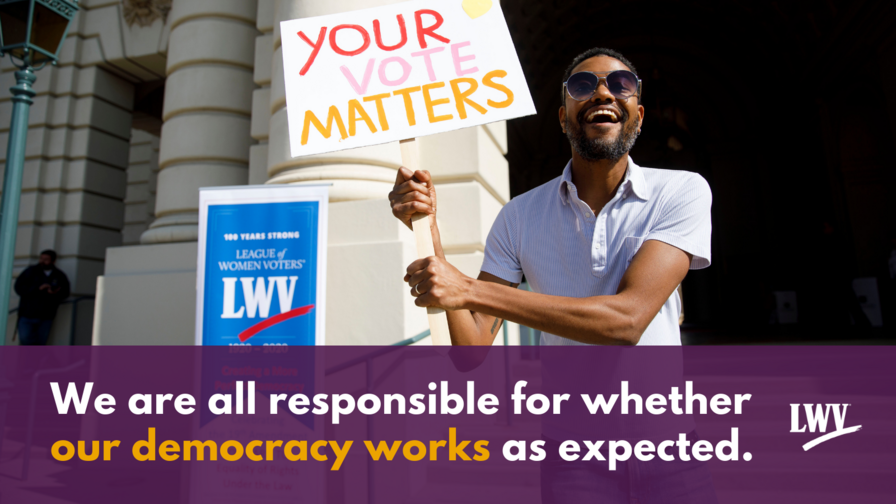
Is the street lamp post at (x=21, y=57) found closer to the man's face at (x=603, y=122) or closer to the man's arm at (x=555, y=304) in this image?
the man's arm at (x=555, y=304)

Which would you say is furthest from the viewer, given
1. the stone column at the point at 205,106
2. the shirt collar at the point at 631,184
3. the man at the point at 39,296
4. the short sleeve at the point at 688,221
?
the man at the point at 39,296

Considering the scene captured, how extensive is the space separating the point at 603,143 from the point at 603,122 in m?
0.07

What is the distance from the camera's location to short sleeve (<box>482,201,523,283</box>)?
5.59 ft

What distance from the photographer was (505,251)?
1734 millimetres

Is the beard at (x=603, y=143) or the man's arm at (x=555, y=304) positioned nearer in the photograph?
the man's arm at (x=555, y=304)

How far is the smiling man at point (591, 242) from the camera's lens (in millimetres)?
1298

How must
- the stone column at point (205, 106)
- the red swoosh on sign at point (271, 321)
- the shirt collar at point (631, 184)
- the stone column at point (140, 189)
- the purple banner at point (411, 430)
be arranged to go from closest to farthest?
the shirt collar at point (631, 184)
the purple banner at point (411, 430)
the red swoosh on sign at point (271, 321)
the stone column at point (205, 106)
the stone column at point (140, 189)

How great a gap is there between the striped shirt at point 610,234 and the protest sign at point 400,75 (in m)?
0.34

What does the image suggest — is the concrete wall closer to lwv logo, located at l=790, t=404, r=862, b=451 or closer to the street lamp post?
the street lamp post

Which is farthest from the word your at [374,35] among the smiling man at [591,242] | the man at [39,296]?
the man at [39,296]

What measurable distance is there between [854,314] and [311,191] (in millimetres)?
10527

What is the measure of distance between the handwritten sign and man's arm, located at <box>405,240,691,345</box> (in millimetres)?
551

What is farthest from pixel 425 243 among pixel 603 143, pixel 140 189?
pixel 140 189

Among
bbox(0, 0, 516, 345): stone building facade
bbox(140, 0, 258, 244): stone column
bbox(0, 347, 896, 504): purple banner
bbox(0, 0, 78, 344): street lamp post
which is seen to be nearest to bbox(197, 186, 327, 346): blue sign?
bbox(0, 347, 896, 504): purple banner
